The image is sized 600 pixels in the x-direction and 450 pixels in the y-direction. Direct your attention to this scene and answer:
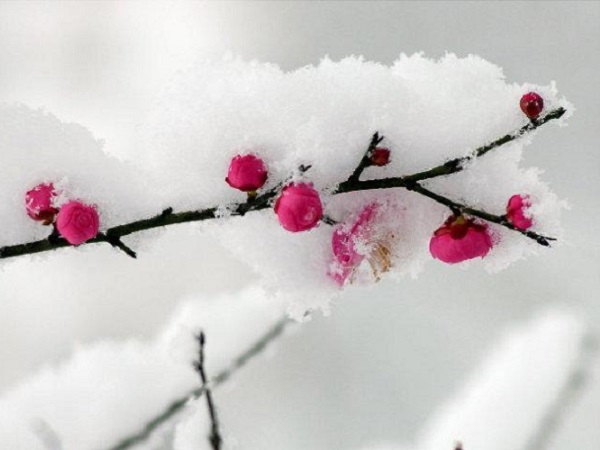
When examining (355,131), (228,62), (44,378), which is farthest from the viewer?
(44,378)

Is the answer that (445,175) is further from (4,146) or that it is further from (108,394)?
(108,394)

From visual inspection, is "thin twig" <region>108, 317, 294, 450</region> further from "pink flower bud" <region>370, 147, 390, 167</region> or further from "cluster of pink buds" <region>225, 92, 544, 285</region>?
"pink flower bud" <region>370, 147, 390, 167</region>

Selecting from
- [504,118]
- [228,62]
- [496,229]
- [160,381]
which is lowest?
[160,381]

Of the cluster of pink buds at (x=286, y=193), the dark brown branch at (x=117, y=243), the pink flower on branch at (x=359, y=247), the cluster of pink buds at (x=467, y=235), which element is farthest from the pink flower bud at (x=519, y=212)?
the dark brown branch at (x=117, y=243)

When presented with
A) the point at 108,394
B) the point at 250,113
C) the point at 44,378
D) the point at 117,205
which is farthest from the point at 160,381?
the point at 250,113

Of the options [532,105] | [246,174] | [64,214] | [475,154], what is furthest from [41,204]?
[532,105]

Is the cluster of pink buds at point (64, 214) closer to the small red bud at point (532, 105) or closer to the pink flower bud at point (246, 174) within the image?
the pink flower bud at point (246, 174)
